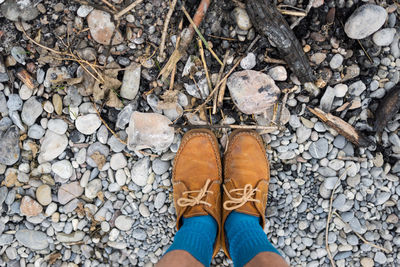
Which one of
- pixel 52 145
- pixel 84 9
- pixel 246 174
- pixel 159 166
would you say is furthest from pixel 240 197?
pixel 84 9

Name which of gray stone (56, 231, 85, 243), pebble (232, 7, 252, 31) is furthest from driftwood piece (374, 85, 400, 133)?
gray stone (56, 231, 85, 243)

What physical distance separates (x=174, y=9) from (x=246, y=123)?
0.98 metres

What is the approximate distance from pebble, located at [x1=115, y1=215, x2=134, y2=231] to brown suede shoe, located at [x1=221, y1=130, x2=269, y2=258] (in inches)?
29.3

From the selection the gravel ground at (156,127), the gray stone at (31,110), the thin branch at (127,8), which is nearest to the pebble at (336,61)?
the gravel ground at (156,127)

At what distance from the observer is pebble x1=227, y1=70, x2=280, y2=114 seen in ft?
7.13

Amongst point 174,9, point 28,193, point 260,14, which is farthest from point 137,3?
point 28,193

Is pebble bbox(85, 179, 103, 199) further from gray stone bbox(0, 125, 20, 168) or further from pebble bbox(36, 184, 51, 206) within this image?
gray stone bbox(0, 125, 20, 168)

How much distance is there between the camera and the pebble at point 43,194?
95.0 inches

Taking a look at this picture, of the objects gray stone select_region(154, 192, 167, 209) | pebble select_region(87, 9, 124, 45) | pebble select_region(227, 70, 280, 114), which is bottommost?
gray stone select_region(154, 192, 167, 209)

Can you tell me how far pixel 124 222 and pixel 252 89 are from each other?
1439 mm

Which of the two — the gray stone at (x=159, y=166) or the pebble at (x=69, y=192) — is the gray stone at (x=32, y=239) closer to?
the pebble at (x=69, y=192)

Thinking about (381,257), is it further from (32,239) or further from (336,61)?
(32,239)

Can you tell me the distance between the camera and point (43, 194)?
2.42m

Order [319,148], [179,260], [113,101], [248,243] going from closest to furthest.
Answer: [179,260] < [248,243] < [113,101] < [319,148]
